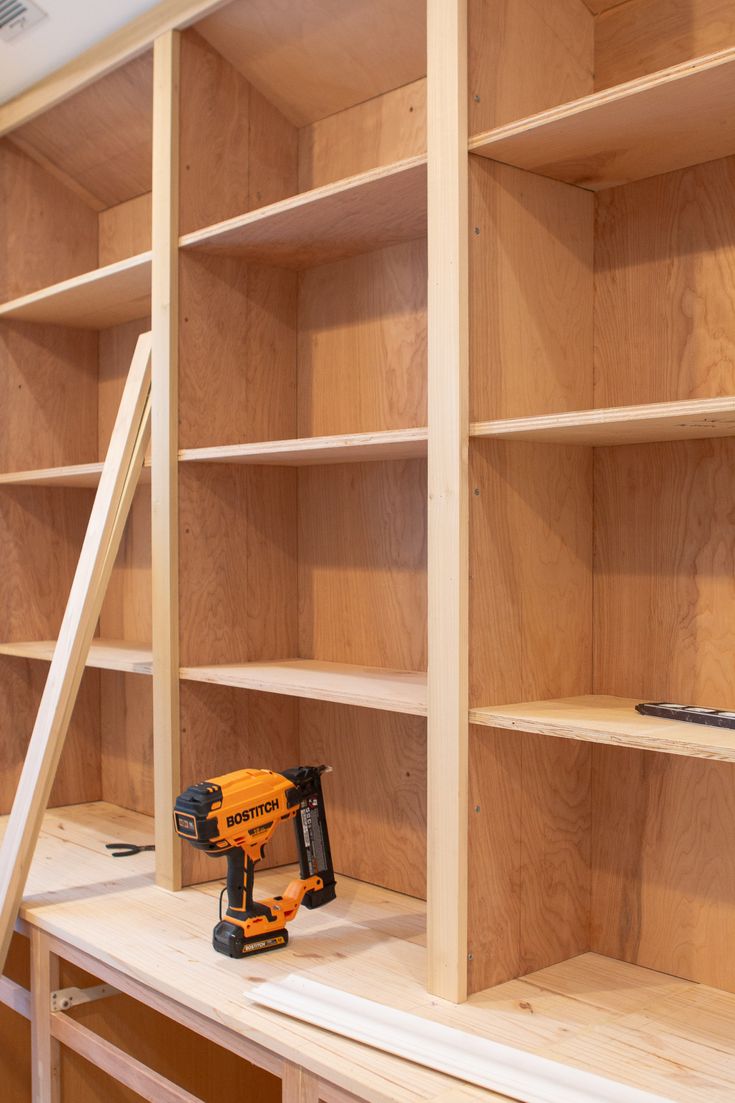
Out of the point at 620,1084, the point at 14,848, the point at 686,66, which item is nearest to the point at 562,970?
the point at 620,1084

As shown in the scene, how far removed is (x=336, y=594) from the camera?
2539mm

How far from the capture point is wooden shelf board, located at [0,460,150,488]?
2730 mm

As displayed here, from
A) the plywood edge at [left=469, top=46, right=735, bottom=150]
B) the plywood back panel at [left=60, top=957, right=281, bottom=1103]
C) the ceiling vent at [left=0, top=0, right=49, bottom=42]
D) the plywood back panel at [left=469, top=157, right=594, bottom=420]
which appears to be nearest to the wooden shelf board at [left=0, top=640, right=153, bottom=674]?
the plywood back panel at [left=60, top=957, right=281, bottom=1103]

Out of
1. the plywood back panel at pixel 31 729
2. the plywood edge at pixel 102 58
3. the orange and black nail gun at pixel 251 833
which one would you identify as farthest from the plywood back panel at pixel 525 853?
the plywood back panel at pixel 31 729

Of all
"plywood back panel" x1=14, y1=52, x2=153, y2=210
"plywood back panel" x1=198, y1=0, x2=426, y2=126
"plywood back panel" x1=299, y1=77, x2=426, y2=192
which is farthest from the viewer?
"plywood back panel" x1=14, y1=52, x2=153, y2=210

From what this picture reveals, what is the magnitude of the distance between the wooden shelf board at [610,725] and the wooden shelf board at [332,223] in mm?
945

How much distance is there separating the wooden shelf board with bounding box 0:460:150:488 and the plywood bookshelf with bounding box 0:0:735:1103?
2cm

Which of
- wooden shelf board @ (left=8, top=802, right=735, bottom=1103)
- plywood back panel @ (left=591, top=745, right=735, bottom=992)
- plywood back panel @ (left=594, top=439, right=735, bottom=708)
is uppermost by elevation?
plywood back panel @ (left=594, top=439, right=735, bottom=708)

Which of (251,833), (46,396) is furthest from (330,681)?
(46,396)

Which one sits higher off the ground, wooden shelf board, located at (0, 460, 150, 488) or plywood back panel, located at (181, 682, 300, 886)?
wooden shelf board, located at (0, 460, 150, 488)

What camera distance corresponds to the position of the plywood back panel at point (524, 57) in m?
1.75

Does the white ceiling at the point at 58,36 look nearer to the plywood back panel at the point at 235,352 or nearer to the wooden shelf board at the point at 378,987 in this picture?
the plywood back panel at the point at 235,352

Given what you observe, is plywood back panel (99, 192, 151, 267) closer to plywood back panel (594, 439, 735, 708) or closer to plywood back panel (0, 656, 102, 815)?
plywood back panel (0, 656, 102, 815)

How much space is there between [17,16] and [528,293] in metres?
1.56
